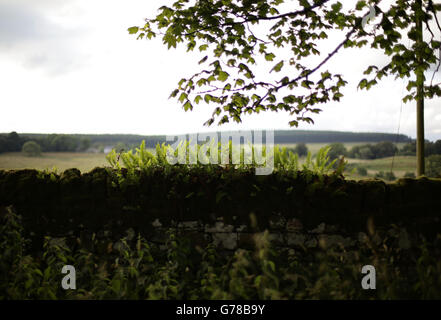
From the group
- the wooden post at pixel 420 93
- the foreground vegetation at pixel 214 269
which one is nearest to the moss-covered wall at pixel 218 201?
the foreground vegetation at pixel 214 269

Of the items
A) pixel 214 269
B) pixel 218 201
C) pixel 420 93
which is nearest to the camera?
pixel 214 269

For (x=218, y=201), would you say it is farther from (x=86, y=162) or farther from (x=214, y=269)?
(x=86, y=162)

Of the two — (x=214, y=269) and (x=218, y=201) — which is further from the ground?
(x=218, y=201)

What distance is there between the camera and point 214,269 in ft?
13.0

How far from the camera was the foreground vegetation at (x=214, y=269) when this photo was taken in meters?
3.55

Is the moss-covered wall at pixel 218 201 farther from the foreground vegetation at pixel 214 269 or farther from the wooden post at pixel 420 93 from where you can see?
the wooden post at pixel 420 93

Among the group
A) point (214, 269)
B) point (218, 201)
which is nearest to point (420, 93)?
point (218, 201)

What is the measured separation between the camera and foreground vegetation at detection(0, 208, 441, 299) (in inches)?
140

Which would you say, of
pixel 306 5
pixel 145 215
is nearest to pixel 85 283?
pixel 145 215

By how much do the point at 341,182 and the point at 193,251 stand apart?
90.8 inches

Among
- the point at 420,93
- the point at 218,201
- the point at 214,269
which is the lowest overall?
the point at 214,269

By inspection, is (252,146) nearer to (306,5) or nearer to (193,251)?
(193,251)

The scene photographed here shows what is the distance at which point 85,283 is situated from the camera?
13.0 feet
